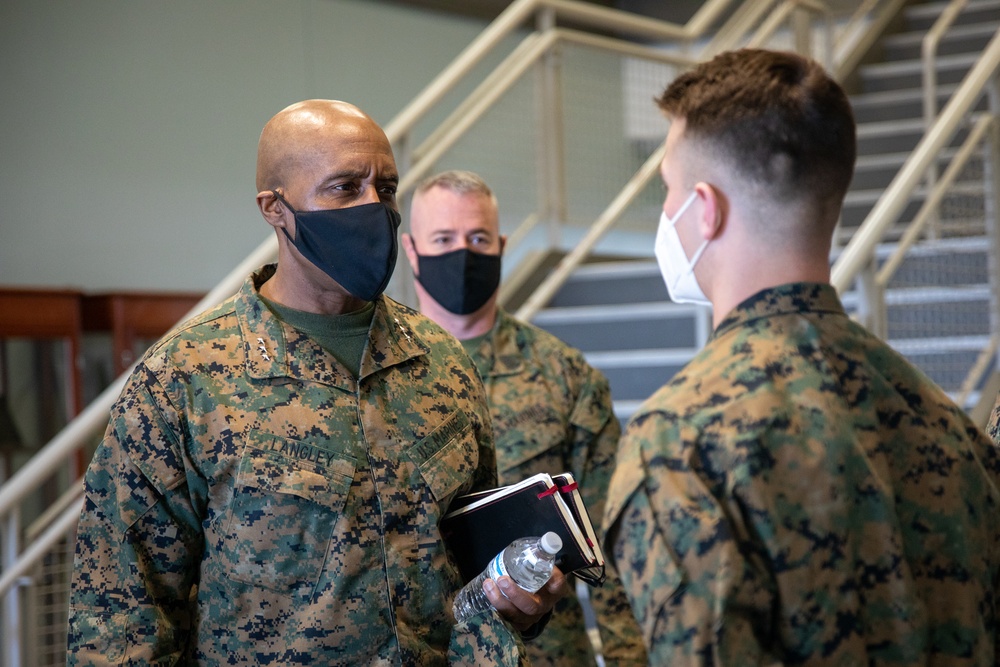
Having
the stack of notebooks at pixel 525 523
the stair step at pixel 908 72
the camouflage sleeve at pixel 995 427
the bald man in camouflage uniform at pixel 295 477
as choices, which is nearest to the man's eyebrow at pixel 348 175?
the bald man in camouflage uniform at pixel 295 477

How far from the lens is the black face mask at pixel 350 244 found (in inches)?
67.3

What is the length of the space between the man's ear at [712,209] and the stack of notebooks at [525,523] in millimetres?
571

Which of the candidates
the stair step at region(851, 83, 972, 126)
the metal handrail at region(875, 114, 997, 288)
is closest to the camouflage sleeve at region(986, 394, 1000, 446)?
the metal handrail at region(875, 114, 997, 288)

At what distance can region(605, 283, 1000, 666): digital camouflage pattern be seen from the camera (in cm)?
103

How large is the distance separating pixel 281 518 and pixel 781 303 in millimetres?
840

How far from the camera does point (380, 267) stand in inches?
68.1

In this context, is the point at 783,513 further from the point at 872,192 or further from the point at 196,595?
the point at 872,192

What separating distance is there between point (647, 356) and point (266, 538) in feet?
10.6

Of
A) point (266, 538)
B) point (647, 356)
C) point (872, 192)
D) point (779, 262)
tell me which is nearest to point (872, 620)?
point (779, 262)

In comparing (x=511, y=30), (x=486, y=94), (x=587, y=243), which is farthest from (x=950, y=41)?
(x=486, y=94)

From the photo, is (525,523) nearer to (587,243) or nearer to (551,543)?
(551,543)

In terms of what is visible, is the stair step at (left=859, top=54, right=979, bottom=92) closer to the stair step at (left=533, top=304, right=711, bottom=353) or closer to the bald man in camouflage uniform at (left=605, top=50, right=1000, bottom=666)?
the stair step at (left=533, top=304, right=711, bottom=353)

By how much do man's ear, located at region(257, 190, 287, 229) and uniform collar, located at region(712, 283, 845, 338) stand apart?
2.83 ft

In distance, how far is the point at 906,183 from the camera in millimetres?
3498
